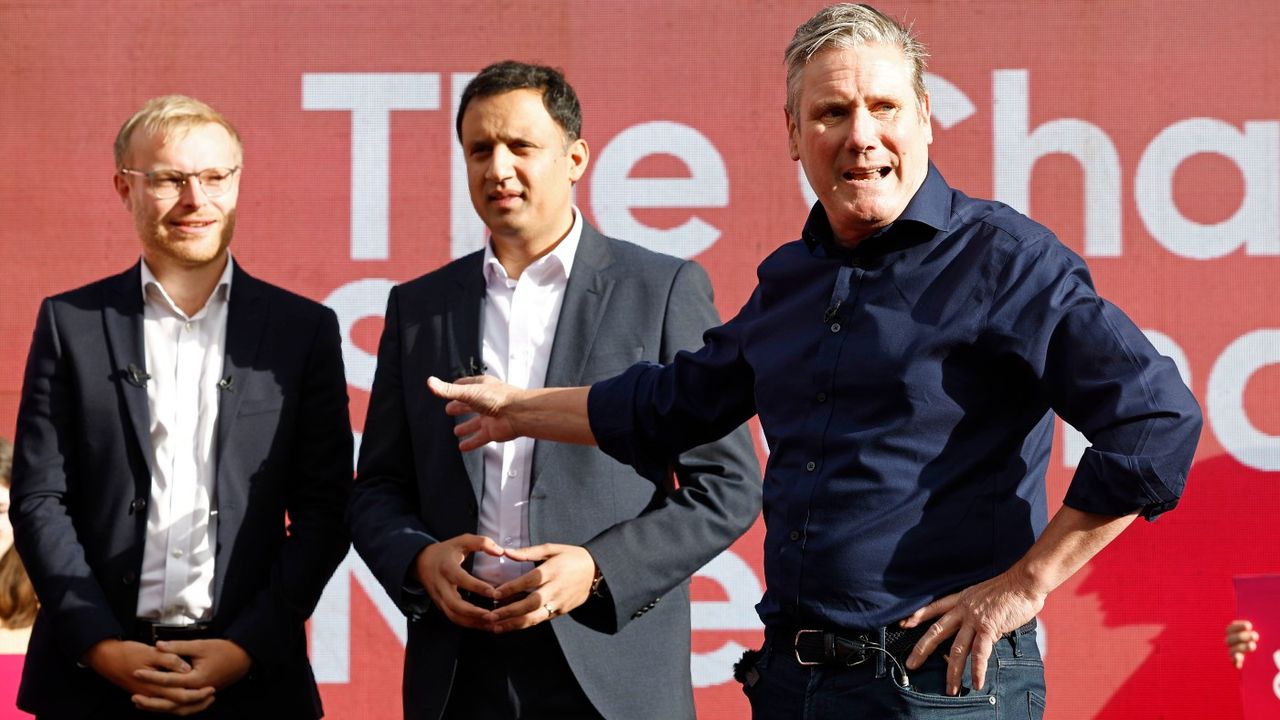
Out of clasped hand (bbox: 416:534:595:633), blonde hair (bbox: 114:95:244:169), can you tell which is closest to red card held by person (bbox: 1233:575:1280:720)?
clasped hand (bbox: 416:534:595:633)

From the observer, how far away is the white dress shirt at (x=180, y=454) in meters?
2.60

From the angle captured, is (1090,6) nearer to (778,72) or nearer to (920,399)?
(778,72)

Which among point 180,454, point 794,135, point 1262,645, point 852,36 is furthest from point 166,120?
point 1262,645

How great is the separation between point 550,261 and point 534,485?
1.46ft

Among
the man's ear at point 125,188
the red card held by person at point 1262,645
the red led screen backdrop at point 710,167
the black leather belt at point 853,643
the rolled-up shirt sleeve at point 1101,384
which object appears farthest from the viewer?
the red led screen backdrop at point 710,167

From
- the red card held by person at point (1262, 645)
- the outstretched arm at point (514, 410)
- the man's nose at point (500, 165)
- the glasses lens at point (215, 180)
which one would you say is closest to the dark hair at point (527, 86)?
the man's nose at point (500, 165)

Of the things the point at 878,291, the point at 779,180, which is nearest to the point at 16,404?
the point at 779,180

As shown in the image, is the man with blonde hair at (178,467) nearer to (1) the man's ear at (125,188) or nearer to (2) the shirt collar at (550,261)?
(1) the man's ear at (125,188)

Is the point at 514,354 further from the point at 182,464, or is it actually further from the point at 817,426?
the point at 817,426

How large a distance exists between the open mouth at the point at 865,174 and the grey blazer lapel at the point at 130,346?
4.65 feet

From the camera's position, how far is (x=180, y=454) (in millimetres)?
2648

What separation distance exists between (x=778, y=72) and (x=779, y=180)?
0.93ft

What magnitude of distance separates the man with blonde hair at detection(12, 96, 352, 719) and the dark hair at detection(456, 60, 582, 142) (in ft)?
1.64

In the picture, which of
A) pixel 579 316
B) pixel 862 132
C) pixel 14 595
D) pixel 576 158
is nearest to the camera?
pixel 862 132
